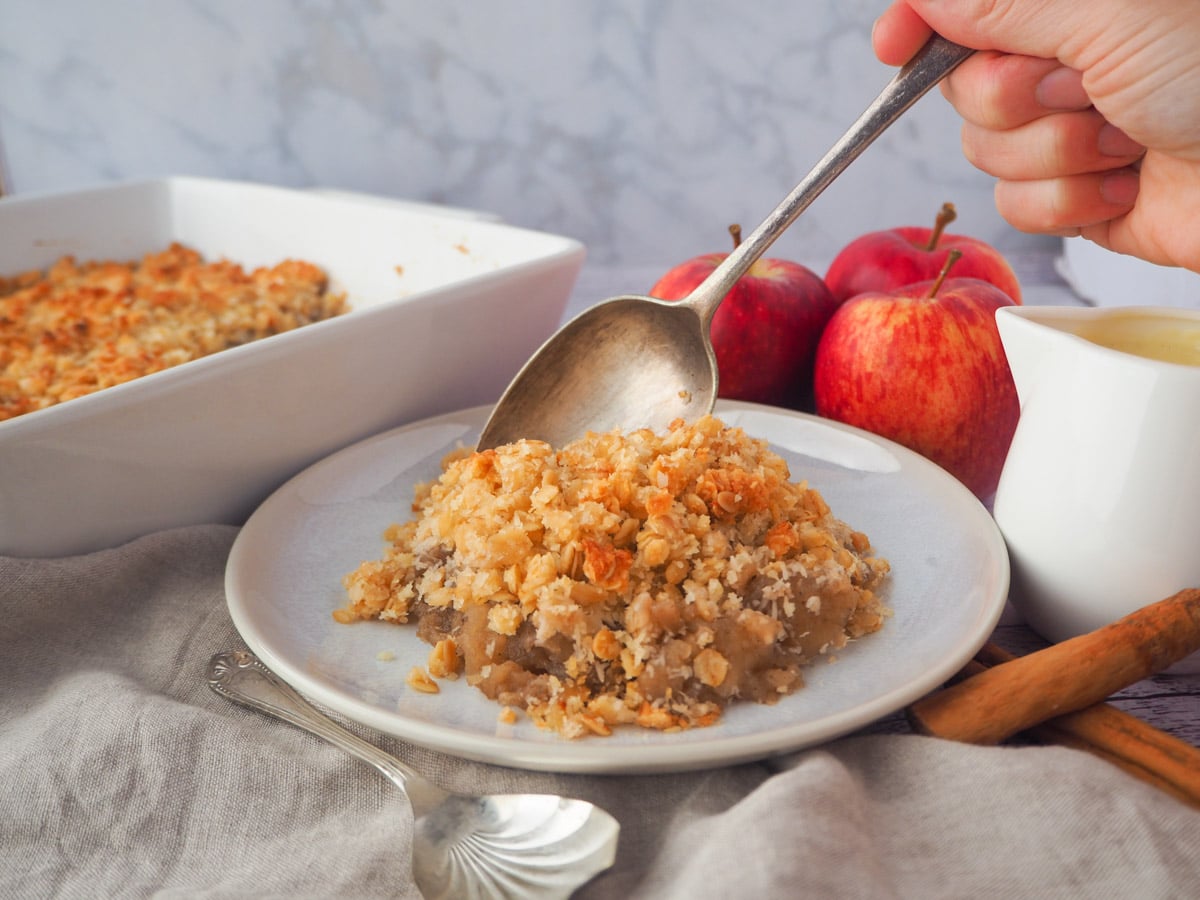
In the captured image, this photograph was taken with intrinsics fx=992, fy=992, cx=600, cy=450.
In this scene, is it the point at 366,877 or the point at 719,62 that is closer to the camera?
the point at 366,877

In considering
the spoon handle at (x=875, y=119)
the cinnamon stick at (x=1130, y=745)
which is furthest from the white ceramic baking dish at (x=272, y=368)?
the cinnamon stick at (x=1130, y=745)

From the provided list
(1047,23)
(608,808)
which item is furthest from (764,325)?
(608,808)

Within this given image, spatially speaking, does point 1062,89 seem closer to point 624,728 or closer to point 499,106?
point 624,728

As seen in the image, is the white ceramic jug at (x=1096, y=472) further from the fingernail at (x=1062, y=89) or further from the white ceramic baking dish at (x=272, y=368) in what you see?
the white ceramic baking dish at (x=272, y=368)

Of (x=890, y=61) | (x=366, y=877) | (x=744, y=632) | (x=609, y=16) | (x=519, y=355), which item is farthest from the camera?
(x=609, y=16)

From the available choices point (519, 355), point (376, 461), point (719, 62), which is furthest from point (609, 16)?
point (376, 461)

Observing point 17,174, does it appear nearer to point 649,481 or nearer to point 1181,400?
point 649,481

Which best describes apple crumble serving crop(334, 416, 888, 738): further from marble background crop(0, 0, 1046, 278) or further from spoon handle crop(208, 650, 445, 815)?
marble background crop(0, 0, 1046, 278)
